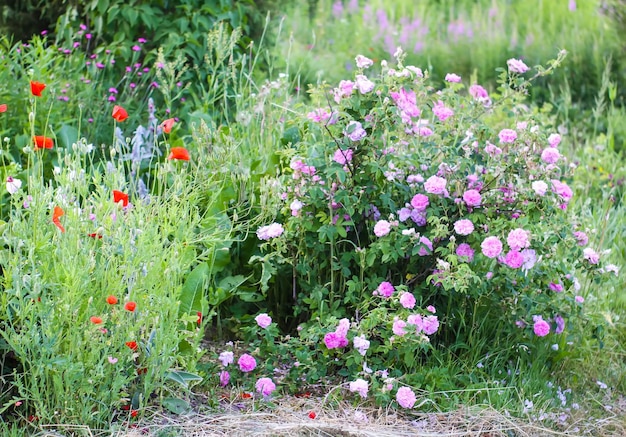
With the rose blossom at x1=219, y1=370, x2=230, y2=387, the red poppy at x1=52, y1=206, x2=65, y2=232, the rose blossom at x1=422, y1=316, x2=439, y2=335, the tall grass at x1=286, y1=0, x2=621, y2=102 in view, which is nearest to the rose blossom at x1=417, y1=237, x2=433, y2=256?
the rose blossom at x1=422, y1=316, x2=439, y2=335

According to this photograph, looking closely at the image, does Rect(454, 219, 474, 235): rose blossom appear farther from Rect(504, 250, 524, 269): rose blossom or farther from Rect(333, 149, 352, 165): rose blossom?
Rect(333, 149, 352, 165): rose blossom

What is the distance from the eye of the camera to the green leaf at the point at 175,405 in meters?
2.69

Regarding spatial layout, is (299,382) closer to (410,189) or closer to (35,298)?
(410,189)

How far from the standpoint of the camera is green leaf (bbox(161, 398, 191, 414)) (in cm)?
269

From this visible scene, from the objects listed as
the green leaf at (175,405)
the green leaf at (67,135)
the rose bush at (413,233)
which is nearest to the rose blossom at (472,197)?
the rose bush at (413,233)

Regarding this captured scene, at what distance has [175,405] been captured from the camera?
2.70 metres

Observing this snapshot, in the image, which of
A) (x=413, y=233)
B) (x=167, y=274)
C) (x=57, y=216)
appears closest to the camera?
(x=57, y=216)

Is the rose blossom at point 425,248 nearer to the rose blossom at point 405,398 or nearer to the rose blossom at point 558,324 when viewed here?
the rose blossom at point 405,398

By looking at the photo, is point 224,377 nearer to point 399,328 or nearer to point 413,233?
point 399,328

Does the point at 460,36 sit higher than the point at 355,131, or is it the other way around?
the point at 355,131

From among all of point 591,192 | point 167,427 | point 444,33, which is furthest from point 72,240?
point 444,33

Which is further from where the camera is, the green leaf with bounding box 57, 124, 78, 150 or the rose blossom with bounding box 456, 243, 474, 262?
the green leaf with bounding box 57, 124, 78, 150

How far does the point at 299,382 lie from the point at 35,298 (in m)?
1.08

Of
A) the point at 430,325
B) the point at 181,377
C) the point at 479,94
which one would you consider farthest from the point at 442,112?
the point at 181,377
